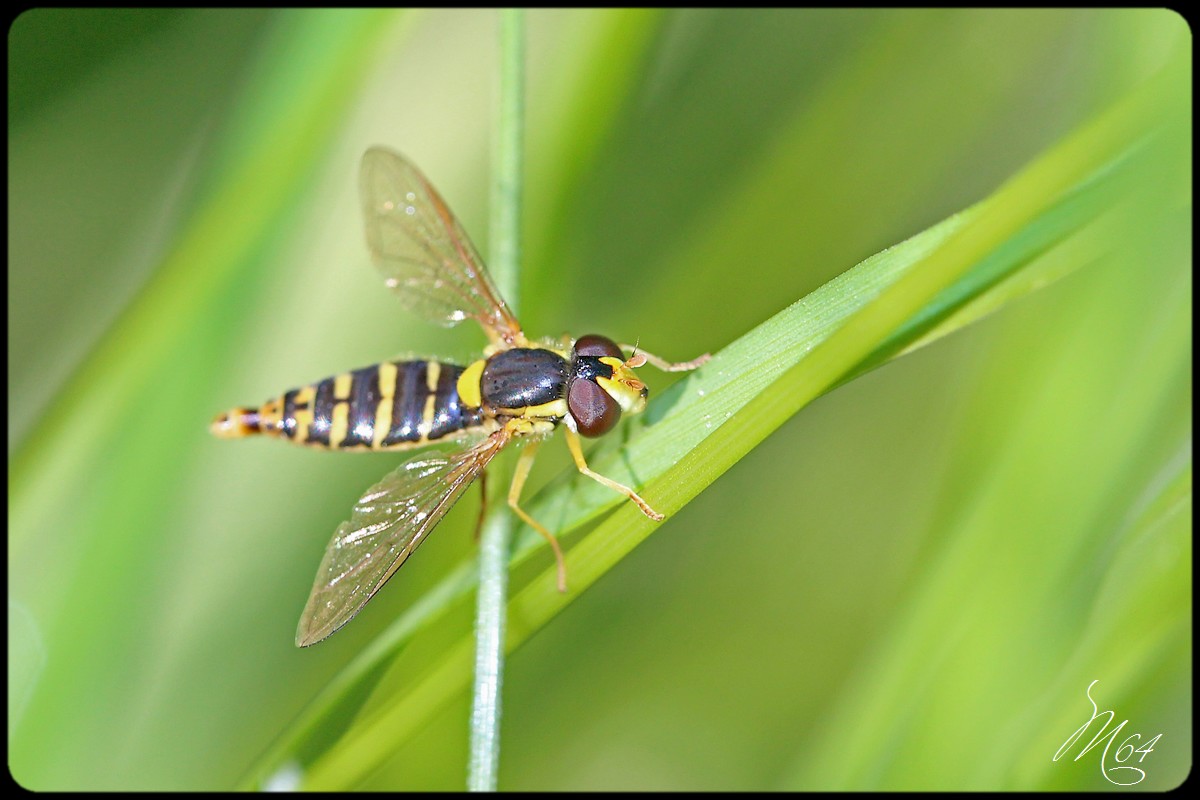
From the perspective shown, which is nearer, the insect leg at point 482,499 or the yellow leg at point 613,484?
the yellow leg at point 613,484

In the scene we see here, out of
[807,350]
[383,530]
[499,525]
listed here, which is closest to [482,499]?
[383,530]

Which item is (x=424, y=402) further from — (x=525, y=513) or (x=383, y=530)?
(x=525, y=513)

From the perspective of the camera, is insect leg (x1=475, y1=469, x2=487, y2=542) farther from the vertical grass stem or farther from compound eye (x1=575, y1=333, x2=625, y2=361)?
compound eye (x1=575, y1=333, x2=625, y2=361)

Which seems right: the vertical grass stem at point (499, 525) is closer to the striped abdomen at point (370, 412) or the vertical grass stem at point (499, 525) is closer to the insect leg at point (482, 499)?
the insect leg at point (482, 499)

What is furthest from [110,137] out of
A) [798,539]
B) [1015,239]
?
[1015,239]

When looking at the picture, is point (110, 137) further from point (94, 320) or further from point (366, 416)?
point (366, 416)
